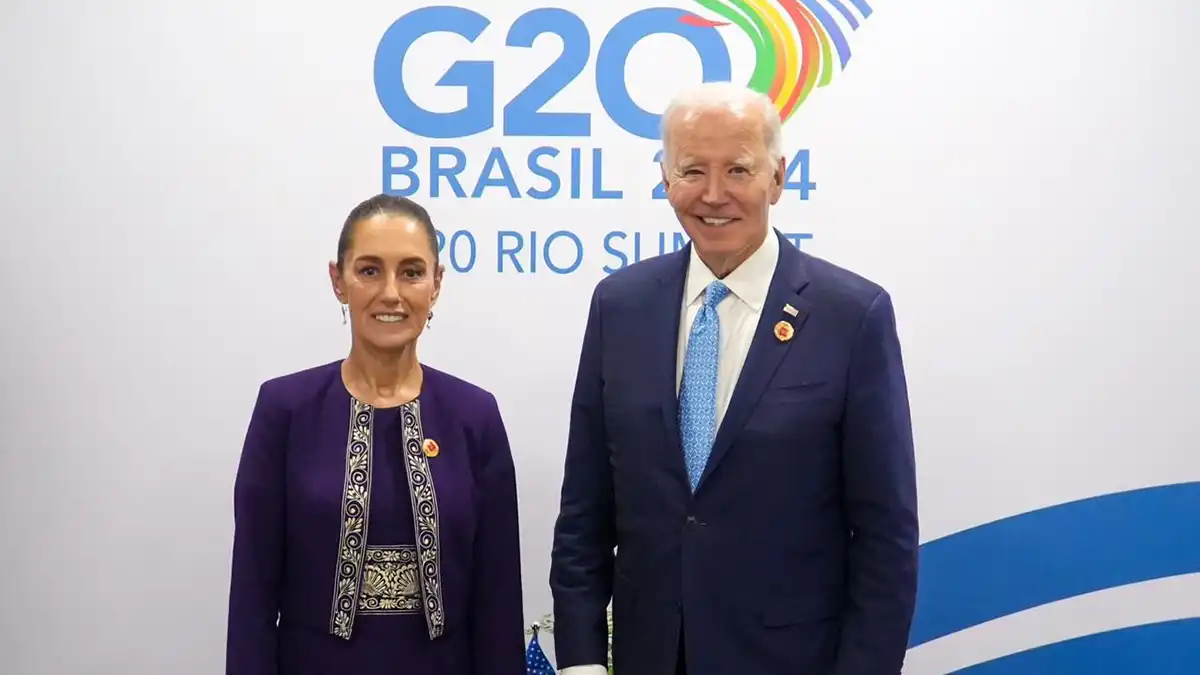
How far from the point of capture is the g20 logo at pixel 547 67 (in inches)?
107

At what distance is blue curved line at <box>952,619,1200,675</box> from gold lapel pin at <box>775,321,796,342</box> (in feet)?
4.66

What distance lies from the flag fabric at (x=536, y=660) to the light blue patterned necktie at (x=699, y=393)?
114 centimetres

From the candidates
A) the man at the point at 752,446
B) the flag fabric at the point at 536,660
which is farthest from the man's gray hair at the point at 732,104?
the flag fabric at the point at 536,660

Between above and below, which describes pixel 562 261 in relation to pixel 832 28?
below

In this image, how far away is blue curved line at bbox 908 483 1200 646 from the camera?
275 centimetres

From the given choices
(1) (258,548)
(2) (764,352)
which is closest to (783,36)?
(2) (764,352)

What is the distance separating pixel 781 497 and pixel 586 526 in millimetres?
370

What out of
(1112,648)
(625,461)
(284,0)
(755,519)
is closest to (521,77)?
(284,0)

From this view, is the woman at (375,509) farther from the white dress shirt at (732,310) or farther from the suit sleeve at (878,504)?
the suit sleeve at (878,504)

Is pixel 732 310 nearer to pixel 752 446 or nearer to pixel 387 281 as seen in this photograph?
pixel 752 446

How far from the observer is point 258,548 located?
6.61 feet

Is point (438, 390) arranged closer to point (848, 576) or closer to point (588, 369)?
point (588, 369)

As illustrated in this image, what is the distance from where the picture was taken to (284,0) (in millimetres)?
2756

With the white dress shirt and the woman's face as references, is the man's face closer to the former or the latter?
the white dress shirt
